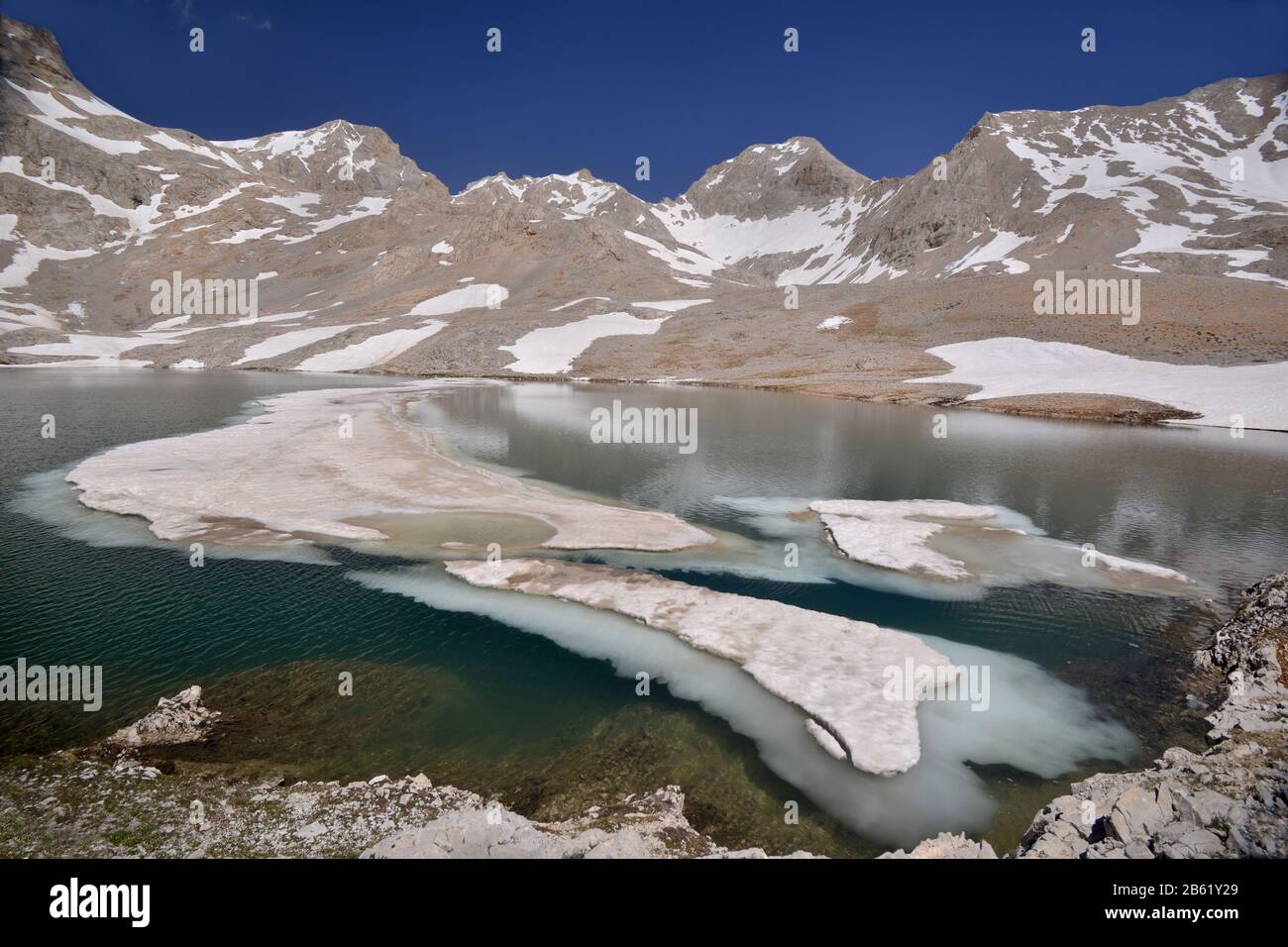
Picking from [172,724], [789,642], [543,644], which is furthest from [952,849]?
[172,724]

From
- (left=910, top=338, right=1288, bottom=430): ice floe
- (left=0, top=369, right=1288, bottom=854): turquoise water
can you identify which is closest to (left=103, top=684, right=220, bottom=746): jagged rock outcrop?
(left=0, top=369, right=1288, bottom=854): turquoise water

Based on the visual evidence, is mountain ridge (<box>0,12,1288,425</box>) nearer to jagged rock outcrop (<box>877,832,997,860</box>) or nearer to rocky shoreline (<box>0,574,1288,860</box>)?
rocky shoreline (<box>0,574,1288,860</box>)

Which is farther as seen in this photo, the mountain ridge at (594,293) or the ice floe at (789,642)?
the mountain ridge at (594,293)

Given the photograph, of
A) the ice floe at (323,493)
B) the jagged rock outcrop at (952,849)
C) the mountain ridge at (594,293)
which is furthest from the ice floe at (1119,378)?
the jagged rock outcrop at (952,849)

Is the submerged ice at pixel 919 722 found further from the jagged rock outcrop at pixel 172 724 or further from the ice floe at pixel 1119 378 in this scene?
the ice floe at pixel 1119 378

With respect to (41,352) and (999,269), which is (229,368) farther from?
(999,269)

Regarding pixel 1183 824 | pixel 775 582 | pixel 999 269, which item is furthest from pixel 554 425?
pixel 999 269
